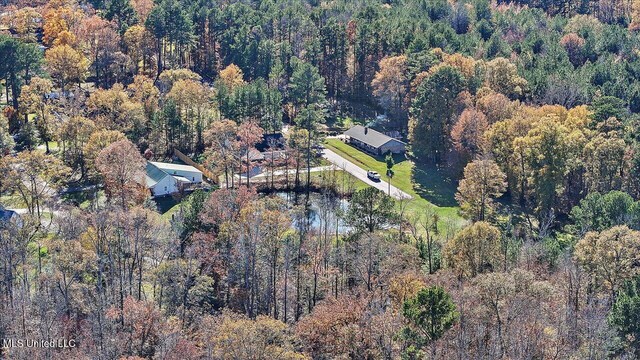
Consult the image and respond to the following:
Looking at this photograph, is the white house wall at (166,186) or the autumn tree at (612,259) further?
the white house wall at (166,186)

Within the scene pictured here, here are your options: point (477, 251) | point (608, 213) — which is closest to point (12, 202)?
point (477, 251)

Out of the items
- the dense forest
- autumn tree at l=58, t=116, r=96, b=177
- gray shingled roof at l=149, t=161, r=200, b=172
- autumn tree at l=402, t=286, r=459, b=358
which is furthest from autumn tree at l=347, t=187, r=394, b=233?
autumn tree at l=58, t=116, r=96, b=177

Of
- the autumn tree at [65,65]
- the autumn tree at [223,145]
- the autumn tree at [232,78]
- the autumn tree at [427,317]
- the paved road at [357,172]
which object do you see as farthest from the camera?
the autumn tree at [65,65]

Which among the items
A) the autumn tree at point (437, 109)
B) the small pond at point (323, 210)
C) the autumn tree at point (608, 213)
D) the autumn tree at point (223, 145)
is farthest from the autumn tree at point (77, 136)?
the autumn tree at point (608, 213)

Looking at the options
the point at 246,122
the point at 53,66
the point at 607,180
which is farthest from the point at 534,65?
the point at 53,66

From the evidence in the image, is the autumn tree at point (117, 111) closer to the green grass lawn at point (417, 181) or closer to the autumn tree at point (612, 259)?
the green grass lawn at point (417, 181)
